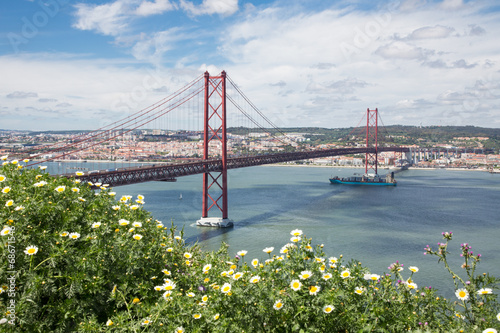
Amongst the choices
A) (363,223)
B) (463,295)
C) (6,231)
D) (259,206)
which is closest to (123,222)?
(6,231)

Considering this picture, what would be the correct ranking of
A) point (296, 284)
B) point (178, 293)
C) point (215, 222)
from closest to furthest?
point (296, 284) → point (178, 293) → point (215, 222)

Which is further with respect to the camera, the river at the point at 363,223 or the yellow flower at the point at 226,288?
the river at the point at 363,223

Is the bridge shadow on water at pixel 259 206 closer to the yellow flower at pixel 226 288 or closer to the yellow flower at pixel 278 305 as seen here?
the yellow flower at pixel 226 288

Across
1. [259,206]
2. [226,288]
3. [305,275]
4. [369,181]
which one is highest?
[305,275]

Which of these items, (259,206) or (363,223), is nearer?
(363,223)

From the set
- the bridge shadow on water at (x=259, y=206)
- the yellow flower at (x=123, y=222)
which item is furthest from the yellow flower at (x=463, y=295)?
the bridge shadow on water at (x=259, y=206)

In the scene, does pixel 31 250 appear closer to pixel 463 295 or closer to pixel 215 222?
pixel 463 295

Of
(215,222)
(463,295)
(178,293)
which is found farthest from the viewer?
(215,222)

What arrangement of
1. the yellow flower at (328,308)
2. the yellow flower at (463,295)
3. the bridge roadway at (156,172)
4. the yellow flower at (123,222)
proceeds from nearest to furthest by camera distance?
the yellow flower at (328,308), the yellow flower at (463,295), the yellow flower at (123,222), the bridge roadway at (156,172)

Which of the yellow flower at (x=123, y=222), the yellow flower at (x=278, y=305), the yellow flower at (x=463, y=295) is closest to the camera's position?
the yellow flower at (x=278, y=305)
